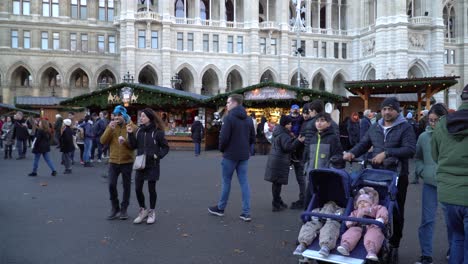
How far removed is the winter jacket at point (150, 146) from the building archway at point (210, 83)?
4153 cm

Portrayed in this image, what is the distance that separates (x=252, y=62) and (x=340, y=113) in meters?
22.6

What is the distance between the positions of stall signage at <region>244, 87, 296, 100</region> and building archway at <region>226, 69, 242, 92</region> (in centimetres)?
2564

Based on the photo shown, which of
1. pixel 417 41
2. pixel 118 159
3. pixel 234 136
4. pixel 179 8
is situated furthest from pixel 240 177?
pixel 417 41

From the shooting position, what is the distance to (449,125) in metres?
3.88

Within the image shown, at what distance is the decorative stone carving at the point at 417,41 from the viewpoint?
4794 centimetres

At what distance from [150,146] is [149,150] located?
0.21 ft

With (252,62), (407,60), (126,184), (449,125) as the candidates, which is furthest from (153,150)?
(407,60)

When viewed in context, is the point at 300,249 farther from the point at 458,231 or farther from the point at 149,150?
the point at 149,150

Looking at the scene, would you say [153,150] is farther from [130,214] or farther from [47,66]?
[47,66]

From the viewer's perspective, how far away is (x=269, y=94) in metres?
23.1

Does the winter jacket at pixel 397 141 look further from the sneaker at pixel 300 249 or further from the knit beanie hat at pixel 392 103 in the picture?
the sneaker at pixel 300 249

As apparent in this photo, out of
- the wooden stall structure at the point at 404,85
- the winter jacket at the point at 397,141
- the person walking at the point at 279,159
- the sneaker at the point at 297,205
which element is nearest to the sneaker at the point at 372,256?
the winter jacket at the point at 397,141

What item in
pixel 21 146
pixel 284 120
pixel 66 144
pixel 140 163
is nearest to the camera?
pixel 140 163

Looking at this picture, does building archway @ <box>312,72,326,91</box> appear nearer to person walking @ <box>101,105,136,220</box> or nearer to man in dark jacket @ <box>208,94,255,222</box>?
man in dark jacket @ <box>208,94,255,222</box>
